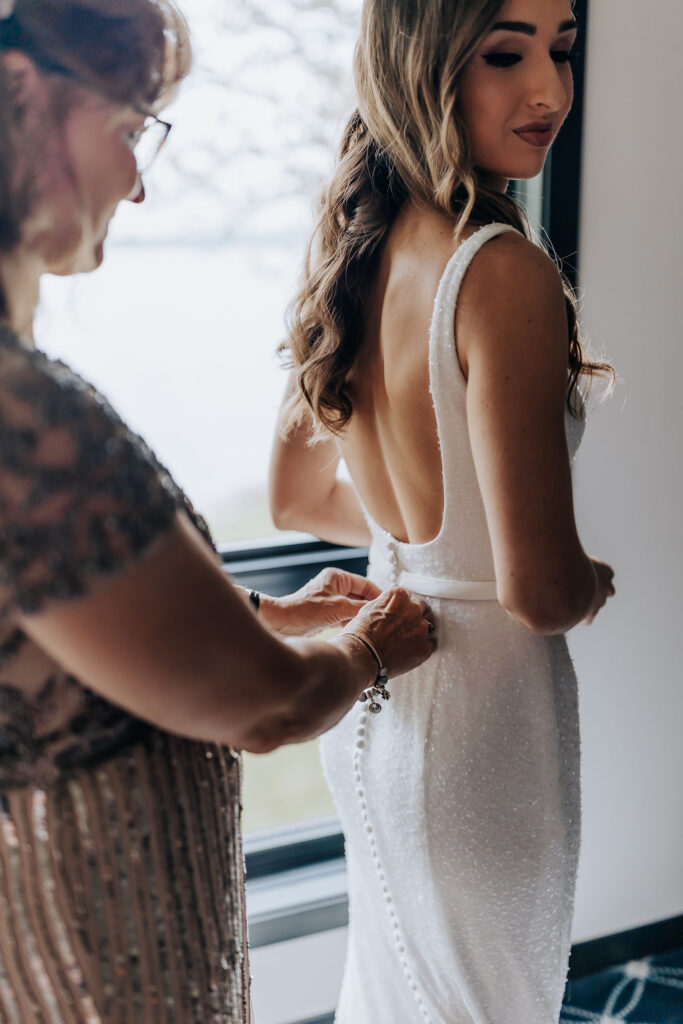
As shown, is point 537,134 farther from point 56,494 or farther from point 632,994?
point 632,994

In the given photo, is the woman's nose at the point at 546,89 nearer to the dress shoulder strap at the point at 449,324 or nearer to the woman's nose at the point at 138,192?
the dress shoulder strap at the point at 449,324

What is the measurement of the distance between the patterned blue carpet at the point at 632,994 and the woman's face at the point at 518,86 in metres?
1.72

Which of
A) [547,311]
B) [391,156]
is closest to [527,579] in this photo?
[547,311]

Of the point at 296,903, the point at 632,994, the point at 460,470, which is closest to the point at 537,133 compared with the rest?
the point at 460,470

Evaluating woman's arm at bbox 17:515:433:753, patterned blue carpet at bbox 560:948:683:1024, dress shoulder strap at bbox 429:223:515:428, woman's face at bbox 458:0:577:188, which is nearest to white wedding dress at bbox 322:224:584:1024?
dress shoulder strap at bbox 429:223:515:428

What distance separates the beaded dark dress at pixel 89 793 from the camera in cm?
57

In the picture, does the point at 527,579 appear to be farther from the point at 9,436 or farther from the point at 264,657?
the point at 9,436

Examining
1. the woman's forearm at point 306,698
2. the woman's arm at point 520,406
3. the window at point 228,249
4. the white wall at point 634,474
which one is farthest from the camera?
the white wall at point 634,474

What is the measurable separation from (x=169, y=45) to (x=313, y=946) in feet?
5.61

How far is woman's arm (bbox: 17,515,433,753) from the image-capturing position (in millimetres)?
579

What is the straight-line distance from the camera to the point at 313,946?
1.90 meters

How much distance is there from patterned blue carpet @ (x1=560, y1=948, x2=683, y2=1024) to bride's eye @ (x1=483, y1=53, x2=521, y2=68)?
5.98 ft

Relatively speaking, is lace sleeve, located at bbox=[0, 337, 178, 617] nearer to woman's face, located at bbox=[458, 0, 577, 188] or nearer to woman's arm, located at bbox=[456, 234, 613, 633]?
woman's arm, located at bbox=[456, 234, 613, 633]

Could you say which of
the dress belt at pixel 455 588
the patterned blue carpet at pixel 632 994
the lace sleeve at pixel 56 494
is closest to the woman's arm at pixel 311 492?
the dress belt at pixel 455 588
